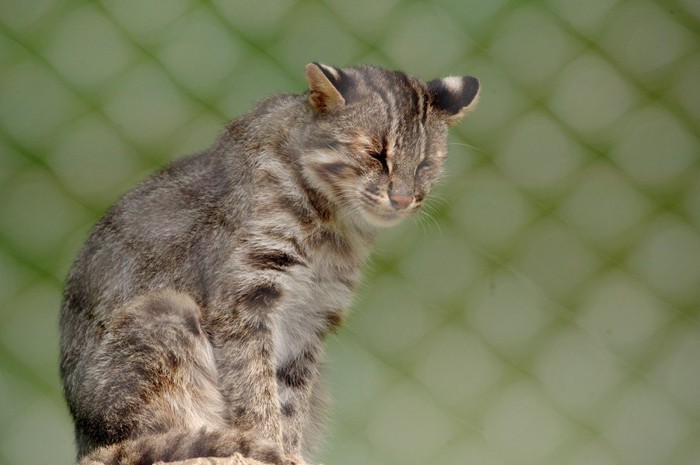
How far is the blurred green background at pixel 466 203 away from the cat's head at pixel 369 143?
3.83 feet

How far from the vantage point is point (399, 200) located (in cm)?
424

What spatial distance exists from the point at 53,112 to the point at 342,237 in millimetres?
1961

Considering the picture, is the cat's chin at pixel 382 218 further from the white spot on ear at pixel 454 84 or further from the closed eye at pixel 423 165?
the white spot on ear at pixel 454 84

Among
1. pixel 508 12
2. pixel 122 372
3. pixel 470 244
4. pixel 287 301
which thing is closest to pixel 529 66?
pixel 508 12

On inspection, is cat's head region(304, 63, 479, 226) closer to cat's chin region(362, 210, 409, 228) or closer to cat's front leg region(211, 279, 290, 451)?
cat's chin region(362, 210, 409, 228)

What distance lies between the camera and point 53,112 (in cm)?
557

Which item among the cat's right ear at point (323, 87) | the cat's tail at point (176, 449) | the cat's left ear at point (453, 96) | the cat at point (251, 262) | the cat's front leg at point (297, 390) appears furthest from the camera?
the cat's left ear at point (453, 96)

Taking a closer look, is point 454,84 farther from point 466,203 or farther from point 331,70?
point 466,203

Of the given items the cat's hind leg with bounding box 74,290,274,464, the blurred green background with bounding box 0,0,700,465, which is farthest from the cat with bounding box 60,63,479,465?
the blurred green background with bounding box 0,0,700,465

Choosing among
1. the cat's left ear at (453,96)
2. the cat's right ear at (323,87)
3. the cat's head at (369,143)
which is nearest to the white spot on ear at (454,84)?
the cat's left ear at (453,96)

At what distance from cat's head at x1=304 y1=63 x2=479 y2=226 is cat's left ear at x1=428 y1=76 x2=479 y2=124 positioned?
0.12m

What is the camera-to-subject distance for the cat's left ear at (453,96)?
14.9 feet

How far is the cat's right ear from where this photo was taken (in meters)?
4.21

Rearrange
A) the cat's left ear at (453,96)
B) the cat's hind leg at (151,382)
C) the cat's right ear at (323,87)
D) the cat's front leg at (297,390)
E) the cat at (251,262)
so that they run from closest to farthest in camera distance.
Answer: the cat's hind leg at (151,382) < the cat at (251,262) < the cat's right ear at (323,87) < the cat's front leg at (297,390) < the cat's left ear at (453,96)
